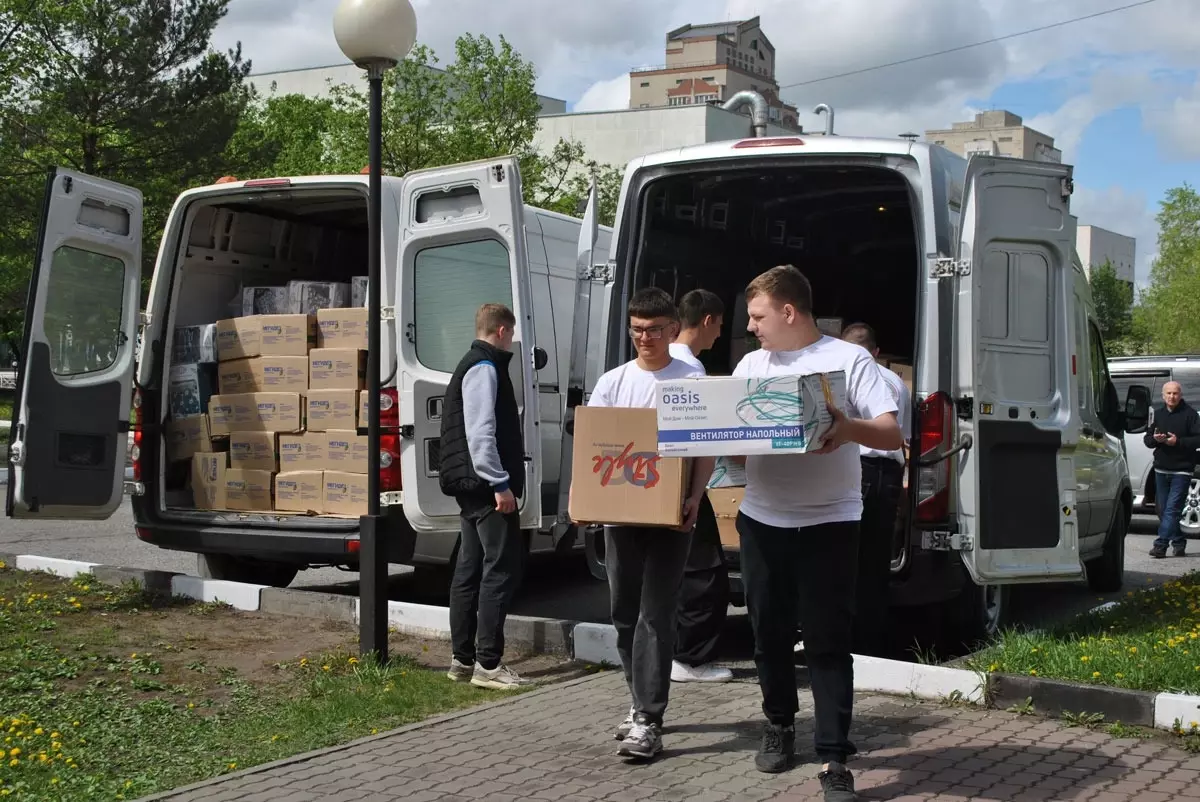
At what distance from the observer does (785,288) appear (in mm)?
4910

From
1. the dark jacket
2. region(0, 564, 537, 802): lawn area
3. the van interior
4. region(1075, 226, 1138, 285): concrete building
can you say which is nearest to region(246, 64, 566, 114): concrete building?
region(1075, 226, 1138, 285): concrete building

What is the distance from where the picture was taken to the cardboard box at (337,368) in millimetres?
8750

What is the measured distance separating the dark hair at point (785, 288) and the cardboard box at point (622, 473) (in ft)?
2.49

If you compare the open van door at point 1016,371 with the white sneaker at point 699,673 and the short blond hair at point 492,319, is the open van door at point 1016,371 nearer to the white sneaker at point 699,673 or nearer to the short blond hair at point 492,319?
the white sneaker at point 699,673

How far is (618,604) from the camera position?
559cm

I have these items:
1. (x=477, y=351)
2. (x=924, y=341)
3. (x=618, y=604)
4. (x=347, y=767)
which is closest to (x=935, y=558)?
(x=924, y=341)

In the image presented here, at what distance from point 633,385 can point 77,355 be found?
174 inches

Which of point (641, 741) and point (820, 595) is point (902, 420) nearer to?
point (820, 595)

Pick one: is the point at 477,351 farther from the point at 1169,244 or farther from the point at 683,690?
the point at 1169,244

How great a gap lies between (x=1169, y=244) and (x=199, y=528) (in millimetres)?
53987

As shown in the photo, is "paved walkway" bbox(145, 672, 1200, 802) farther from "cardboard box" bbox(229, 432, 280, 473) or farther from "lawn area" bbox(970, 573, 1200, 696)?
"cardboard box" bbox(229, 432, 280, 473)

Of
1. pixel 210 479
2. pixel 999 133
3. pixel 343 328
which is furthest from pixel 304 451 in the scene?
pixel 999 133

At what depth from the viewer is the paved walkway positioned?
4910 millimetres

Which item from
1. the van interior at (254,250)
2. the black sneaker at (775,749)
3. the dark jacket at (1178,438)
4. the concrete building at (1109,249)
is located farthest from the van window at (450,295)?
the concrete building at (1109,249)
